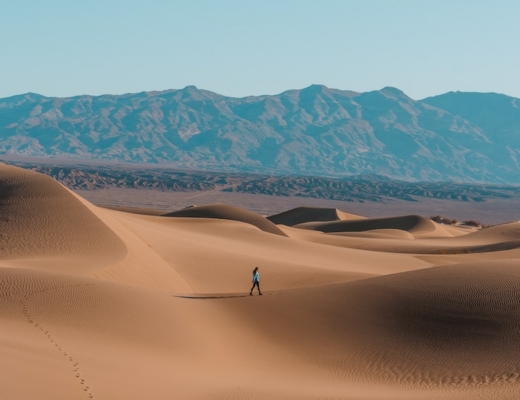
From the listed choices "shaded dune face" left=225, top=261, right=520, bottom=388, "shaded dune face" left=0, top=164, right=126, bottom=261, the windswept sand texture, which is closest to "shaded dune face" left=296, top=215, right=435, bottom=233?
"shaded dune face" left=0, top=164, right=126, bottom=261

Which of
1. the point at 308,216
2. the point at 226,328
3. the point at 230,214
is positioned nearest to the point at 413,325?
the point at 226,328

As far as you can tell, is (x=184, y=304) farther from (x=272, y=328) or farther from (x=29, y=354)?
(x=29, y=354)

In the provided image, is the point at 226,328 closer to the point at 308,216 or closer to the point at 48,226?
the point at 48,226

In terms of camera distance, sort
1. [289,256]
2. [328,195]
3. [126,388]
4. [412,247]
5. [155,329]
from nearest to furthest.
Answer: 1. [126,388]
2. [155,329]
3. [289,256]
4. [412,247]
5. [328,195]

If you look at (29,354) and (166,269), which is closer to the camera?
(29,354)

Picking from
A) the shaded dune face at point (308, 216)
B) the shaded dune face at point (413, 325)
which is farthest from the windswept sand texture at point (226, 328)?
the shaded dune face at point (308, 216)

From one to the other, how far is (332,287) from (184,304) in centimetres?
414

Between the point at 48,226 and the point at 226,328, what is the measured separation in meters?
11.1

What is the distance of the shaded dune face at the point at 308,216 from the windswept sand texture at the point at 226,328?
46213 millimetres

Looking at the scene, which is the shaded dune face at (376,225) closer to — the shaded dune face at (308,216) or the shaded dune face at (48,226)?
the shaded dune face at (308,216)

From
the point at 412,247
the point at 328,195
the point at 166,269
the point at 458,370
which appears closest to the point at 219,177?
the point at 328,195

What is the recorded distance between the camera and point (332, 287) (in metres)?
20.3

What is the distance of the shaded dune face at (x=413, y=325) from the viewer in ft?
48.1

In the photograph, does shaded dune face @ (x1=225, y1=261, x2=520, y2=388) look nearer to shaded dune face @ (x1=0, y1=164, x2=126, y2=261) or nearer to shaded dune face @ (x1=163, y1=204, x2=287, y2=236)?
shaded dune face @ (x1=0, y1=164, x2=126, y2=261)
